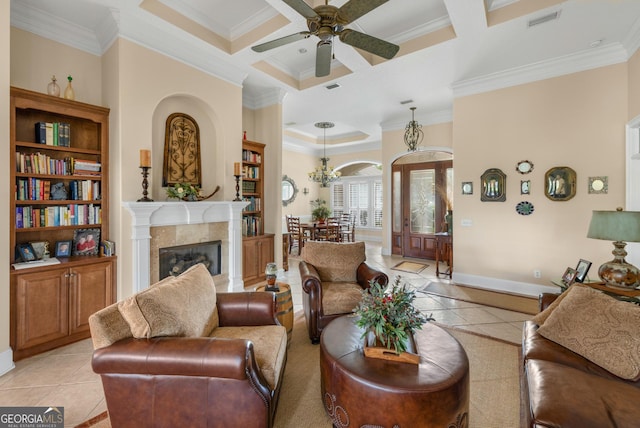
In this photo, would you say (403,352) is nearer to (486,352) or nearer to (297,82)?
(486,352)

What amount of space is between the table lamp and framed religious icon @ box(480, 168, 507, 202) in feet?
6.38

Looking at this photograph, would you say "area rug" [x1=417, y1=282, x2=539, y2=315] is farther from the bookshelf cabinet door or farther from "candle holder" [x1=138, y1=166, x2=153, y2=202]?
the bookshelf cabinet door

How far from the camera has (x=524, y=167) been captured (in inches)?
174

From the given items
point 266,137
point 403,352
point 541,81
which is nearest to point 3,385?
point 403,352

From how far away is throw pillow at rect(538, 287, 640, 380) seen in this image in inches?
64.8

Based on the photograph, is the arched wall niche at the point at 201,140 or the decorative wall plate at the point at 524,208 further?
the decorative wall plate at the point at 524,208

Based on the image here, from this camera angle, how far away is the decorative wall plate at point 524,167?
4379 millimetres

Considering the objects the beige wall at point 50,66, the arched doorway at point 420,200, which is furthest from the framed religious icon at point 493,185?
the beige wall at point 50,66

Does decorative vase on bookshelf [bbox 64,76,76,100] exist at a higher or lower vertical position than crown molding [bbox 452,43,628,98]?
lower

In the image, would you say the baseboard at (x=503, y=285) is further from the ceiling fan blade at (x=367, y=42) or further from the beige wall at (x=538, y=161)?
the ceiling fan blade at (x=367, y=42)

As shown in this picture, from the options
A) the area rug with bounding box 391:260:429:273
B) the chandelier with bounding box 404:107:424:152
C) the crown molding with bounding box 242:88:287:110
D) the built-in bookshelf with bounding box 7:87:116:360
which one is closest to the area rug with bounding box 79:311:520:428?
the built-in bookshelf with bounding box 7:87:116:360

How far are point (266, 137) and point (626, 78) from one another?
534 cm

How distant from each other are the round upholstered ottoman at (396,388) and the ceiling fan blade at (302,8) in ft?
8.02

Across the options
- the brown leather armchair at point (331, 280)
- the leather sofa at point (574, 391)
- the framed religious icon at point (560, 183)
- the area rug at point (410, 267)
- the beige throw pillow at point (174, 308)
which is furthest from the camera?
the area rug at point (410, 267)
